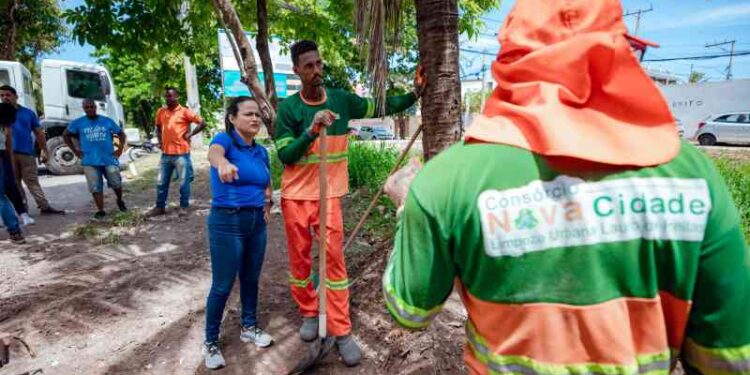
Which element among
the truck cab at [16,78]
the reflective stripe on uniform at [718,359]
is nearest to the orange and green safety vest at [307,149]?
the reflective stripe on uniform at [718,359]

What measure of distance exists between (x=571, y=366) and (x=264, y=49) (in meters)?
5.16

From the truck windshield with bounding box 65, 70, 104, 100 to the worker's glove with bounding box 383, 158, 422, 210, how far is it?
11.9 m

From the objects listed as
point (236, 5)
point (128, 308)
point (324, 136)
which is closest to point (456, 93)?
point (324, 136)

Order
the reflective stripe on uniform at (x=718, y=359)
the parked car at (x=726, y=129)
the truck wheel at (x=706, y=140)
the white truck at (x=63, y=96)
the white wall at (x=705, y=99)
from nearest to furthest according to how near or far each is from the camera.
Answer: the reflective stripe on uniform at (x=718, y=359)
the white truck at (x=63, y=96)
the parked car at (x=726, y=129)
the truck wheel at (x=706, y=140)
the white wall at (x=705, y=99)

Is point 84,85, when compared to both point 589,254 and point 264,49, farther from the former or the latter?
point 589,254

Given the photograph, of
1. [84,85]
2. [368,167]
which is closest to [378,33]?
[368,167]

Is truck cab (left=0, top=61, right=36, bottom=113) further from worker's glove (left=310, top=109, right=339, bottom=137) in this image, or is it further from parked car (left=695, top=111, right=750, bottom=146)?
parked car (left=695, top=111, right=750, bottom=146)

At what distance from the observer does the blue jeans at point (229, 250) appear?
8.52ft

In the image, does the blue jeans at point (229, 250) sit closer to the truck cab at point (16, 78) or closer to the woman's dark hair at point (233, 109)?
the woman's dark hair at point (233, 109)

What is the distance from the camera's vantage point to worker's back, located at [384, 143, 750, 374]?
0.88 meters

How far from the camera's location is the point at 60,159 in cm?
1072

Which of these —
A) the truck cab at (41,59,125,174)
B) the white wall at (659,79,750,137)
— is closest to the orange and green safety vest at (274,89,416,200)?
the truck cab at (41,59,125,174)

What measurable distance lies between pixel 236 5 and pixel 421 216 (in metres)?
6.64

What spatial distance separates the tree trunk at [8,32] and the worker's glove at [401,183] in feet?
48.4
